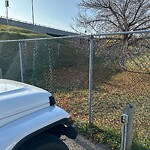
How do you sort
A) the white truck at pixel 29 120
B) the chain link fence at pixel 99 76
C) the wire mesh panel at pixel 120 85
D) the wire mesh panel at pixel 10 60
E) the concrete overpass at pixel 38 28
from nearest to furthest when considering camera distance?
the white truck at pixel 29 120
the wire mesh panel at pixel 120 85
the chain link fence at pixel 99 76
the wire mesh panel at pixel 10 60
the concrete overpass at pixel 38 28

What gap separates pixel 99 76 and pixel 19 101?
7.97 meters

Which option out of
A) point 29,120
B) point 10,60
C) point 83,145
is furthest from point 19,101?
point 10,60

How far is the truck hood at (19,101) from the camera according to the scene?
1.89 metres

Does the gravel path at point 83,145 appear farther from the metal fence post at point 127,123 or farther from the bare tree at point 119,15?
the bare tree at point 119,15

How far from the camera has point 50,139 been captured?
2186 millimetres

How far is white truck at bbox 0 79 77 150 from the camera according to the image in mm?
1835

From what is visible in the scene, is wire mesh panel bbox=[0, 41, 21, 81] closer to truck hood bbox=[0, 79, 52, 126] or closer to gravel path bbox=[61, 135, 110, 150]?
gravel path bbox=[61, 135, 110, 150]

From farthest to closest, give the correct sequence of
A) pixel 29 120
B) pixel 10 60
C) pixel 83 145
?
1. pixel 10 60
2. pixel 83 145
3. pixel 29 120

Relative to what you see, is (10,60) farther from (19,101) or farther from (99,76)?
(19,101)

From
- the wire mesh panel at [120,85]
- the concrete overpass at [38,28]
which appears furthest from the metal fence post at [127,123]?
the concrete overpass at [38,28]

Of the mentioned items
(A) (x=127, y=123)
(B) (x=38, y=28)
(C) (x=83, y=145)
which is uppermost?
(B) (x=38, y=28)

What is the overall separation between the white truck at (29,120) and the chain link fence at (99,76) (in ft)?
5.12

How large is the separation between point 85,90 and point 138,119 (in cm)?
304

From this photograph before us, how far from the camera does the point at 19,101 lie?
2029 mm
